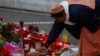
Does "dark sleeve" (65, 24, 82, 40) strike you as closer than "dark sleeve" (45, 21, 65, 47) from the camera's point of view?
Yes

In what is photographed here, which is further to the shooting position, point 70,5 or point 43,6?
point 43,6

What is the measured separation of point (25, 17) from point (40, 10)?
1.91 metres

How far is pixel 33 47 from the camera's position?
18.1 feet

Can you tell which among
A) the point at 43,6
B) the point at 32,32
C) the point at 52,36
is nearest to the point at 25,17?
the point at 43,6

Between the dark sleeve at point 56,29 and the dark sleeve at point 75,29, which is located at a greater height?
the dark sleeve at point 75,29

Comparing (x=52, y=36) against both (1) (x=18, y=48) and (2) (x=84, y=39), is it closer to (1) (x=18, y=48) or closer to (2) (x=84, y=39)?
(2) (x=84, y=39)

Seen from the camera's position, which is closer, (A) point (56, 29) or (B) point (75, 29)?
(B) point (75, 29)

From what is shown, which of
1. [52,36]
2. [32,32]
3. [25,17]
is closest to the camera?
[52,36]

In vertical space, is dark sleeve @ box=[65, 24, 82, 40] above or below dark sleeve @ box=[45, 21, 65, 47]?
above

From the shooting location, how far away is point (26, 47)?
552 centimetres

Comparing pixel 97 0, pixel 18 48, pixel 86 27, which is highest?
pixel 97 0

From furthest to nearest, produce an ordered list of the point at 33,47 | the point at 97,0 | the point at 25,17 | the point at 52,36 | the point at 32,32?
the point at 25,17, the point at 32,32, the point at 33,47, the point at 52,36, the point at 97,0

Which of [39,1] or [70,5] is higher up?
[70,5]

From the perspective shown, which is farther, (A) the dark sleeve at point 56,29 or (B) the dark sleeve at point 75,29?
(A) the dark sleeve at point 56,29
